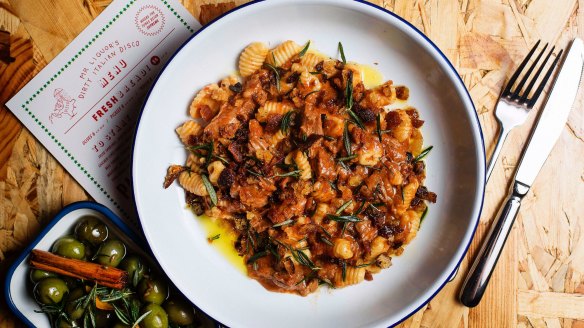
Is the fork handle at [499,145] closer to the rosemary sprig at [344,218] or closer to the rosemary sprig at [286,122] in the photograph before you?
the rosemary sprig at [344,218]

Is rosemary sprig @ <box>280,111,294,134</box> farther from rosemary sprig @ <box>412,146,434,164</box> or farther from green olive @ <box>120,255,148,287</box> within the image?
green olive @ <box>120,255,148,287</box>

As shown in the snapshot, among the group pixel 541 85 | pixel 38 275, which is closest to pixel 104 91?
pixel 38 275

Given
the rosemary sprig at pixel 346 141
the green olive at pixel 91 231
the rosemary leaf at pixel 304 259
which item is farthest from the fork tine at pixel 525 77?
the green olive at pixel 91 231

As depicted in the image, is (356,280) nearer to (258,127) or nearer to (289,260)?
(289,260)

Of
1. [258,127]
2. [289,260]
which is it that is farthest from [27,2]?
[289,260]

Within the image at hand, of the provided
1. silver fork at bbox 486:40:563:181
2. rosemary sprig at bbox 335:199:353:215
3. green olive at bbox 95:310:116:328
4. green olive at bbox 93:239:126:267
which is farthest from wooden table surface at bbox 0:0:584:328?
rosemary sprig at bbox 335:199:353:215

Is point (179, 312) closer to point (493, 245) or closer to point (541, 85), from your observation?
point (493, 245)
